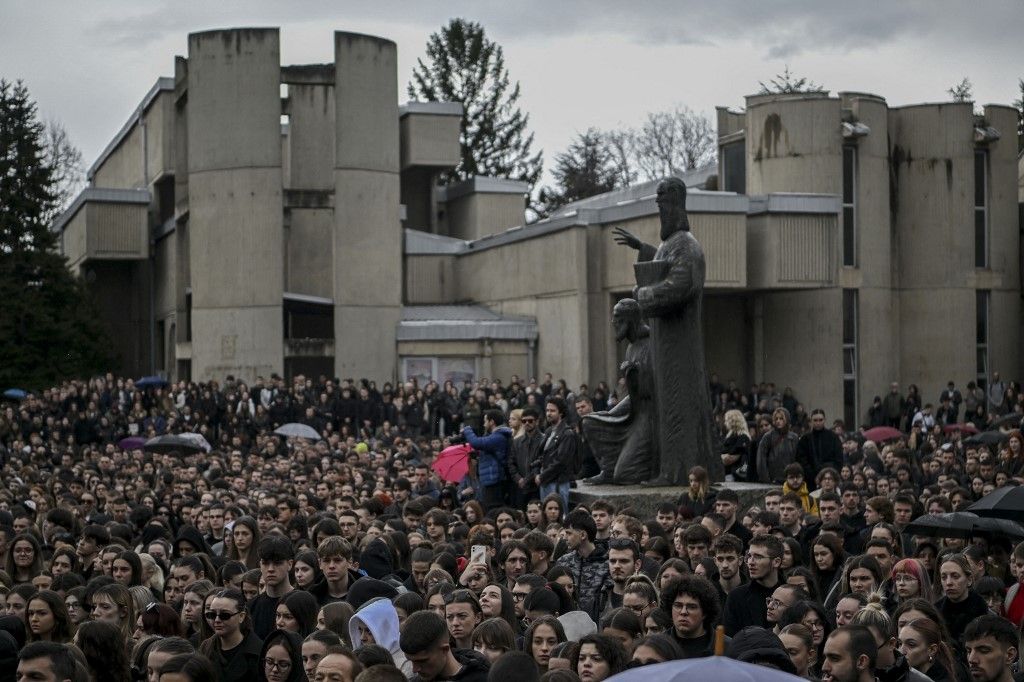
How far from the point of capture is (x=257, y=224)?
4591cm

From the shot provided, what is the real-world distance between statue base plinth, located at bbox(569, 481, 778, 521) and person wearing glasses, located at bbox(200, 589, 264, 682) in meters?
9.05

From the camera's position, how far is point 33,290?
50.2 meters

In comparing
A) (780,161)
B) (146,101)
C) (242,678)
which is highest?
(146,101)

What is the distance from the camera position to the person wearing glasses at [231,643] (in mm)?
9141

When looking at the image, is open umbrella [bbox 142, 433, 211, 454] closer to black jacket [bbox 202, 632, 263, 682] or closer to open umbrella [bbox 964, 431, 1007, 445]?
open umbrella [bbox 964, 431, 1007, 445]

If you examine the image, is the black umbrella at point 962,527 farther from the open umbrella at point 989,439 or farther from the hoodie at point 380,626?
the open umbrella at point 989,439

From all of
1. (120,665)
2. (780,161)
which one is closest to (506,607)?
Answer: (120,665)

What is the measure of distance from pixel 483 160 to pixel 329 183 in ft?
100

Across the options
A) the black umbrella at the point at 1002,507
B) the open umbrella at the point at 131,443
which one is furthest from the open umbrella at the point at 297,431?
the black umbrella at the point at 1002,507

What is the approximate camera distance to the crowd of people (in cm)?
828

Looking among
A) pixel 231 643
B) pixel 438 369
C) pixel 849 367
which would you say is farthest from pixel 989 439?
pixel 438 369

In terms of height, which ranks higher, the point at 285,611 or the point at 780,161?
the point at 780,161

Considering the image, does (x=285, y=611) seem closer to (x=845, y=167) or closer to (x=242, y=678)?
(x=242, y=678)

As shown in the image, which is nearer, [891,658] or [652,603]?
[891,658]
